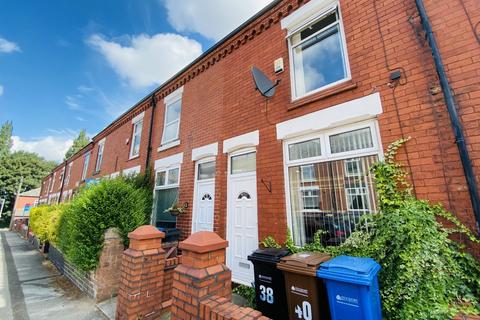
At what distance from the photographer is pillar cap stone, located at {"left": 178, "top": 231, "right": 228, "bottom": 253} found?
236 centimetres

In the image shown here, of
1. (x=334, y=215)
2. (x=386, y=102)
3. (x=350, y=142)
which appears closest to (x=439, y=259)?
(x=334, y=215)

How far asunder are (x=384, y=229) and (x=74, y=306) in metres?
5.71

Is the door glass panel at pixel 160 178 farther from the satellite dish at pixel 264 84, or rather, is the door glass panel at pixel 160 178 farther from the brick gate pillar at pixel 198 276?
the brick gate pillar at pixel 198 276

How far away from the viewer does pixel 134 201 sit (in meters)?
5.44

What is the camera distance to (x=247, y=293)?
4.25 metres

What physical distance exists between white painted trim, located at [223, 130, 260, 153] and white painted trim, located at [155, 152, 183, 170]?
2.08 meters

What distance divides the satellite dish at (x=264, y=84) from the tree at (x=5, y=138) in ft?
182

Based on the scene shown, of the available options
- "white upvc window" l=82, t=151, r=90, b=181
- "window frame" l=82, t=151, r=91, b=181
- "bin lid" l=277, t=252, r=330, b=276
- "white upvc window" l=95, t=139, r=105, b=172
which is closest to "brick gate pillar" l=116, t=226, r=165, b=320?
"bin lid" l=277, t=252, r=330, b=276

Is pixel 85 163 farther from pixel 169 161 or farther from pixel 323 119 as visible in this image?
pixel 323 119

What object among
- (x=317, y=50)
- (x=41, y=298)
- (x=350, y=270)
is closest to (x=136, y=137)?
(x=41, y=298)

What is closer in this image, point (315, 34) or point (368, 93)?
point (368, 93)

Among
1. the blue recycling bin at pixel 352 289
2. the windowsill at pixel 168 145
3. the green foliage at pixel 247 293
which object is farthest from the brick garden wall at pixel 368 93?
the blue recycling bin at pixel 352 289

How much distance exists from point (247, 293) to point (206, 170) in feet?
10.8

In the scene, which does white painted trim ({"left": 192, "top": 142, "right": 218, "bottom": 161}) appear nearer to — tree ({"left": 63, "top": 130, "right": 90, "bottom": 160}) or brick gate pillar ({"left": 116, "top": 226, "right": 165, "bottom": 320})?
brick gate pillar ({"left": 116, "top": 226, "right": 165, "bottom": 320})
